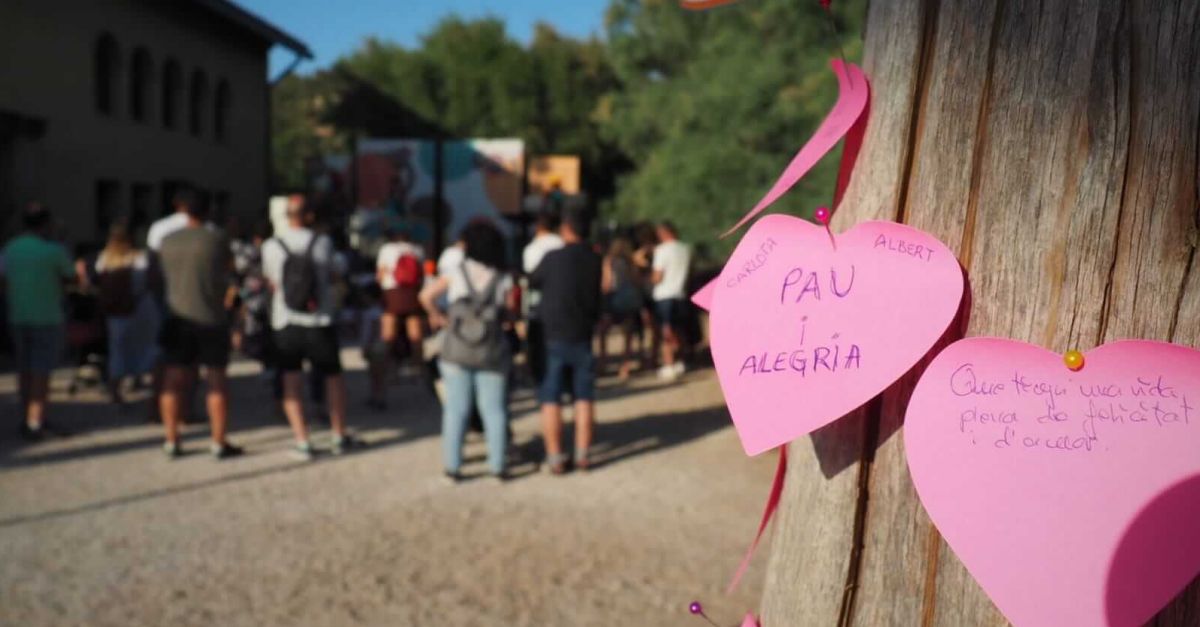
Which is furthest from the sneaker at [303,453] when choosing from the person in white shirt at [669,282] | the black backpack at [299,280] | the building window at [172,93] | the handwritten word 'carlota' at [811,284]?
the building window at [172,93]

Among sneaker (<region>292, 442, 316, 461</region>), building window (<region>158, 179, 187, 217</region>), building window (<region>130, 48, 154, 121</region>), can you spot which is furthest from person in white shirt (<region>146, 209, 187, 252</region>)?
building window (<region>158, 179, 187, 217</region>)

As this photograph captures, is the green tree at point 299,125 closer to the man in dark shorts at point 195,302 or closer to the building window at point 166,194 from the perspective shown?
the building window at point 166,194

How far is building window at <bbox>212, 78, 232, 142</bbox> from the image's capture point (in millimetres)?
21734

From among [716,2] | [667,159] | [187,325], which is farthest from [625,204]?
[716,2]

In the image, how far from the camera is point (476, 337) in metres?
6.45

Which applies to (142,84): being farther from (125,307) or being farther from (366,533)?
(366,533)

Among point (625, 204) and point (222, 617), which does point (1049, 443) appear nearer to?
point (222, 617)

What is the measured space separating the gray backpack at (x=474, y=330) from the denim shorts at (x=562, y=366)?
19.3 inches

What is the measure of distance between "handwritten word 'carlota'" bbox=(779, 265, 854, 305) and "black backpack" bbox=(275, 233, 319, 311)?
5744mm

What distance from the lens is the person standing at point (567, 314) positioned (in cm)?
680

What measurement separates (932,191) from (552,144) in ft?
135

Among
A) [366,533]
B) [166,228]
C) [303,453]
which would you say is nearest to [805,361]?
[366,533]

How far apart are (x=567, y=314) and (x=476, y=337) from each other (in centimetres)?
63

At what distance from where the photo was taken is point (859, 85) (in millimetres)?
1455
